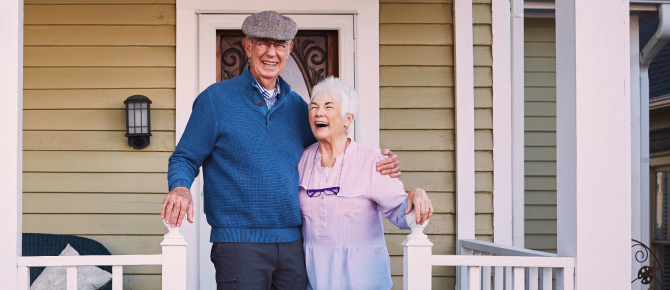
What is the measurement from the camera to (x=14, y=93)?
6.60 feet

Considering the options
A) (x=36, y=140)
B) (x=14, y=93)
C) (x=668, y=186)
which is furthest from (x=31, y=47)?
(x=668, y=186)

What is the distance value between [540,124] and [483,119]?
1669 mm

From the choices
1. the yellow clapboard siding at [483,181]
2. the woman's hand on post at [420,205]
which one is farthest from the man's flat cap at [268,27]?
the yellow clapboard siding at [483,181]

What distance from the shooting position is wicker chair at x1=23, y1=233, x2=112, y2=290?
3.28 metres

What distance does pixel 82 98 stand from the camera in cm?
338

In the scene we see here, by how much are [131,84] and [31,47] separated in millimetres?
639

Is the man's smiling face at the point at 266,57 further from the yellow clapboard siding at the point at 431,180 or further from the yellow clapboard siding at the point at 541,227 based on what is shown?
the yellow clapboard siding at the point at 541,227

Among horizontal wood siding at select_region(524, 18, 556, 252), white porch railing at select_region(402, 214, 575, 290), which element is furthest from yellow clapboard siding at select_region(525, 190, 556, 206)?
white porch railing at select_region(402, 214, 575, 290)

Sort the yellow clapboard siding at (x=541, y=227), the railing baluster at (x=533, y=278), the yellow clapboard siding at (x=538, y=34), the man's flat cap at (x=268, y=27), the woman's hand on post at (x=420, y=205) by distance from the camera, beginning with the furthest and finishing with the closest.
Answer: the yellow clapboard siding at (x=538, y=34) → the yellow clapboard siding at (x=541, y=227) → the railing baluster at (x=533, y=278) → the man's flat cap at (x=268, y=27) → the woman's hand on post at (x=420, y=205)

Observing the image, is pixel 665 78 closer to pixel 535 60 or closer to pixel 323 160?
pixel 535 60

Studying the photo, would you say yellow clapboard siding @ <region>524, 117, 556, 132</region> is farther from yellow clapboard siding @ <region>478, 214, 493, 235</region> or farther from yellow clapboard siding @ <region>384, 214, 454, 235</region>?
yellow clapboard siding @ <region>384, 214, 454, 235</region>

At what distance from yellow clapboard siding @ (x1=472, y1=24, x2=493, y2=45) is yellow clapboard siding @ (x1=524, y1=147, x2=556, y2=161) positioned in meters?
1.67

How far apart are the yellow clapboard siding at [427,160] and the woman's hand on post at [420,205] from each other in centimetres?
152

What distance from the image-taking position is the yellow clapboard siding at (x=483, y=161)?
346cm
